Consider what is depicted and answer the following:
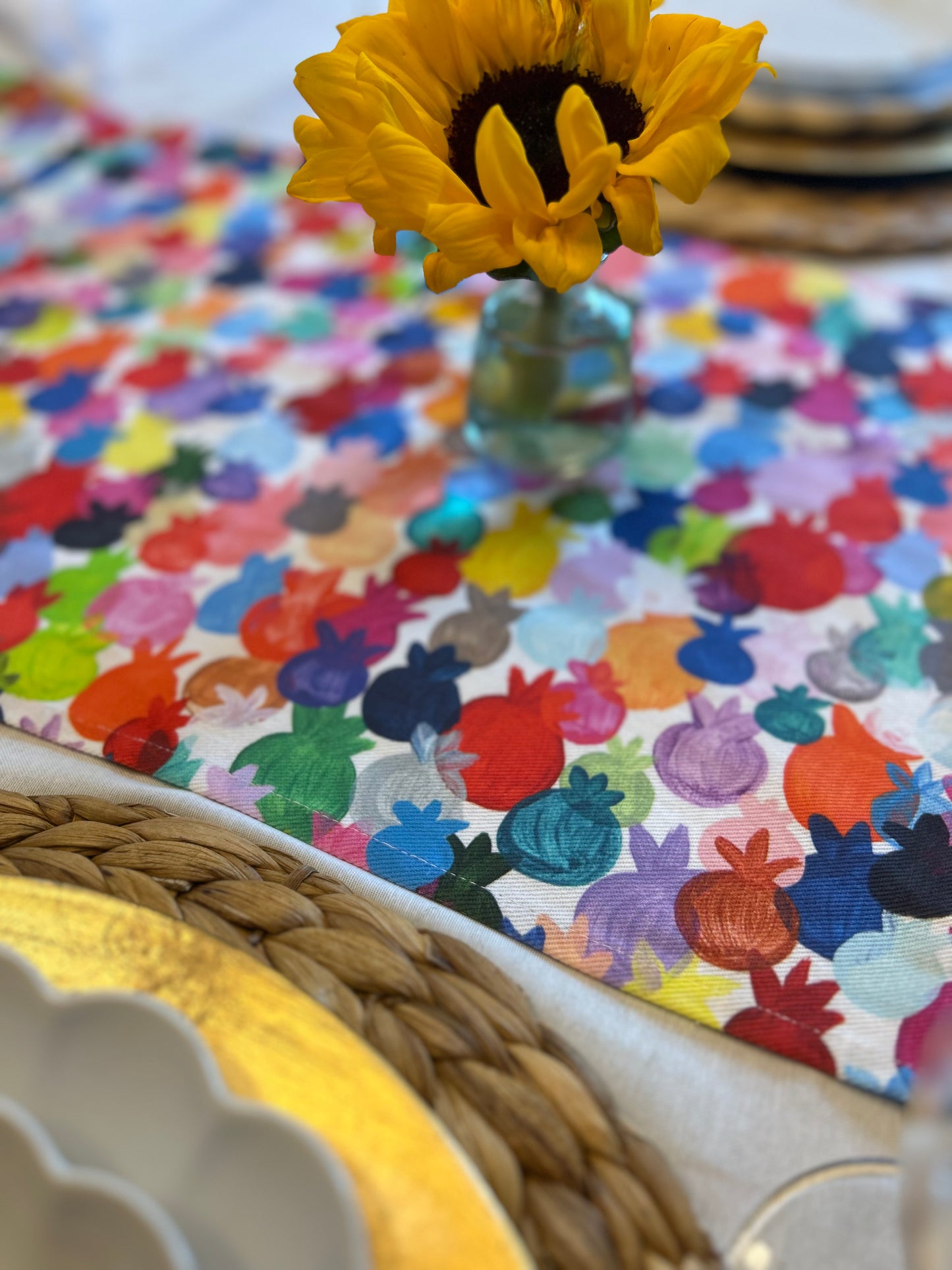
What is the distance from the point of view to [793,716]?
0.38 meters

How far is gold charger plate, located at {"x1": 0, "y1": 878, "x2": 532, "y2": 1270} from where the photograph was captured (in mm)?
234

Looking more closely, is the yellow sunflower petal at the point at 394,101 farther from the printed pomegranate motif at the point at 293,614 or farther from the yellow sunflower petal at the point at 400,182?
the printed pomegranate motif at the point at 293,614

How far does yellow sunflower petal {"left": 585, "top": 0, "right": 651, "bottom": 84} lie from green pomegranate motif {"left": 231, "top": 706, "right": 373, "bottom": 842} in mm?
253

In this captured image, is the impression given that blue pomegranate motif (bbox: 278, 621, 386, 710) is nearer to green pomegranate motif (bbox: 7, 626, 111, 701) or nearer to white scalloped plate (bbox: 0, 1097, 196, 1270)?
green pomegranate motif (bbox: 7, 626, 111, 701)

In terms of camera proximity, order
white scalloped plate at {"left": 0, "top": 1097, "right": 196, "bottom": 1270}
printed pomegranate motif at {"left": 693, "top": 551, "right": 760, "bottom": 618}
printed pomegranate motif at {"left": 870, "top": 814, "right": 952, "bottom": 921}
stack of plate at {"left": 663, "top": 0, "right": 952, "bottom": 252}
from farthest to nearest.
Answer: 1. stack of plate at {"left": 663, "top": 0, "right": 952, "bottom": 252}
2. printed pomegranate motif at {"left": 693, "top": 551, "right": 760, "bottom": 618}
3. printed pomegranate motif at {"left": 870, "top": 814, "right": 952, "bottom": 921}
4. white scalloped plate at {"left": 0, "top": 1097, "right": 196, "bottom": 1270}

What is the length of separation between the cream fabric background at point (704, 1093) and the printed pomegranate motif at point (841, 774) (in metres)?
0.09

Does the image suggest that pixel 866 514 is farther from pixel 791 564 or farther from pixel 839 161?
pixel 839 161

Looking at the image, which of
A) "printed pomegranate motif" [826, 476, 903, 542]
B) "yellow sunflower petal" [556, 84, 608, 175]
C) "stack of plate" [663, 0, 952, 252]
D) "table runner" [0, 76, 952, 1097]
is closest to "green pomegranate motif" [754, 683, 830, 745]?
"table runner" [0, 76, 952, 1097]

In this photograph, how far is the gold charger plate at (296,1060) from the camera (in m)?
0.23

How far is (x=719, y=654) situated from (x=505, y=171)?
20 cm

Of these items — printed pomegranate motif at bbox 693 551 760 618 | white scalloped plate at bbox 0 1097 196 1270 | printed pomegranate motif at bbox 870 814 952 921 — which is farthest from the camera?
printed pomegranate motif at bbox 693 551 760 618

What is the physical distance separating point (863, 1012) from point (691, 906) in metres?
0.06

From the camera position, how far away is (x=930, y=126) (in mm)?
685

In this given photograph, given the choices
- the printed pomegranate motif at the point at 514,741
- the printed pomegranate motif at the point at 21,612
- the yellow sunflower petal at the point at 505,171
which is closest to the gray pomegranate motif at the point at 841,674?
the printed pomegranate motif at the point at 514,741
